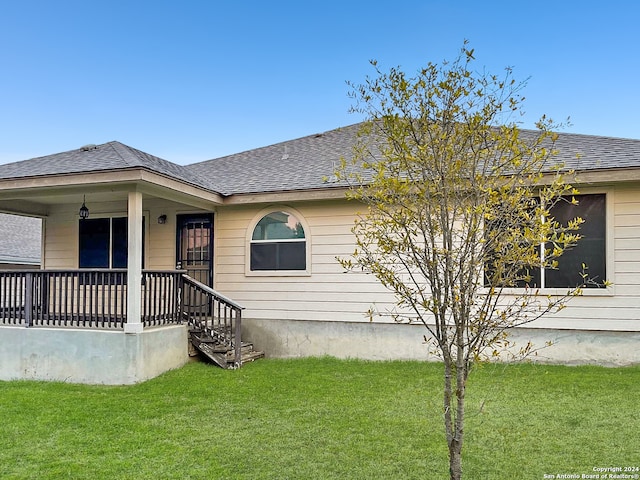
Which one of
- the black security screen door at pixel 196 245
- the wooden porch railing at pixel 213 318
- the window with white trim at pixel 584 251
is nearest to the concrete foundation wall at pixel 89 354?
the wooden porch railing at pixel 213 318

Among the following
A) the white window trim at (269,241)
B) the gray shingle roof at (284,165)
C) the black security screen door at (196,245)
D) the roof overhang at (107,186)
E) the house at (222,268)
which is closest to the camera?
the roof overhang at (107,186)

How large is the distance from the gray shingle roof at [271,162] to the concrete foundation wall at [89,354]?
2.47 meters

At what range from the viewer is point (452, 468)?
2.73 m

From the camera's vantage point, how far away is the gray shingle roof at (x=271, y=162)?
702 cm

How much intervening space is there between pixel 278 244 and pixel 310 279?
906mm

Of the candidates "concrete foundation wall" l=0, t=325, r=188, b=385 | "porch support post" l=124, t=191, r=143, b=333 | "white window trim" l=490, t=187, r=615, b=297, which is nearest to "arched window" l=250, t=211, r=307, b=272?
"concrete foundation wall" l=0, t=325, r=188, b=385

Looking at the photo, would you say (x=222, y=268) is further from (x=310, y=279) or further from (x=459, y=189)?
(x=459, y=189)

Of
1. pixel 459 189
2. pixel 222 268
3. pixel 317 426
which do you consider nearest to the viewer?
pixel 459 189

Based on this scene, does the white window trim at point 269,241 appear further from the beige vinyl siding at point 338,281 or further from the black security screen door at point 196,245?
the black security screen door at point 196,245

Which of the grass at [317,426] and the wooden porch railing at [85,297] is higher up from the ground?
the wooden porch railing at [85,297]

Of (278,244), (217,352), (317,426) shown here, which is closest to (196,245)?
(278,244)

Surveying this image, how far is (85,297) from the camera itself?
23.2ft

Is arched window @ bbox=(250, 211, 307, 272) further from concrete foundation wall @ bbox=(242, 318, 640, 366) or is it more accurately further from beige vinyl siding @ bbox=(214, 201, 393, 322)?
concrete foundation wall @ bbox=(242, 318, 640, 366)

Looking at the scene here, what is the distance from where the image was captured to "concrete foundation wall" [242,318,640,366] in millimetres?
6871
